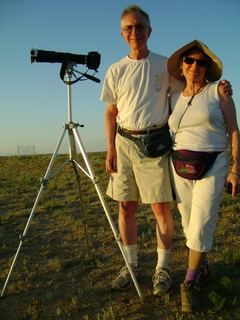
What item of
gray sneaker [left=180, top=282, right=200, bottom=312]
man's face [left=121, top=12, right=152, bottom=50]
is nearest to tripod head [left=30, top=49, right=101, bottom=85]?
man's face [left=121, top=12, right=152, bottom=50]

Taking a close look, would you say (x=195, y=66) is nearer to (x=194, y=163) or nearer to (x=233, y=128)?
(x=233, y=128)

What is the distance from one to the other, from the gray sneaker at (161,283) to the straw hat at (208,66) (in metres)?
2.15

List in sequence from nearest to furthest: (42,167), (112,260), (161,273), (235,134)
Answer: (235,134)
(161,273)
(112,260)
(42,167)

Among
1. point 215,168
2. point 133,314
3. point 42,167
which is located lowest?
point 42,167

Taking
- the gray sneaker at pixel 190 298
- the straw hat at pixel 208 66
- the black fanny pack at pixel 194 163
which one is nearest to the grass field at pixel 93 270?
the gray sneaker at pixel 190 298

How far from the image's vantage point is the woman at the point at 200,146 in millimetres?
3156

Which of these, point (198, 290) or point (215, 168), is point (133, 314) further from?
point (215, 168)

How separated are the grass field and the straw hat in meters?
1.50

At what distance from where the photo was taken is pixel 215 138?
10.5 feet

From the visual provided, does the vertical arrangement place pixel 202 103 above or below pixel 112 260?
above

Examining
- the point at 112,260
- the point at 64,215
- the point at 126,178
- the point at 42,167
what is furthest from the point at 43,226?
the point at 42,167

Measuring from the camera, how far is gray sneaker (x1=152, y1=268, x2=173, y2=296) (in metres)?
3.57

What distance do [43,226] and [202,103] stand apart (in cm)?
465

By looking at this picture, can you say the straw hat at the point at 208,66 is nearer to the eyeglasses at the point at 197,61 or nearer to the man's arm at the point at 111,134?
Result: the eyeglasses at the point at 197,61
